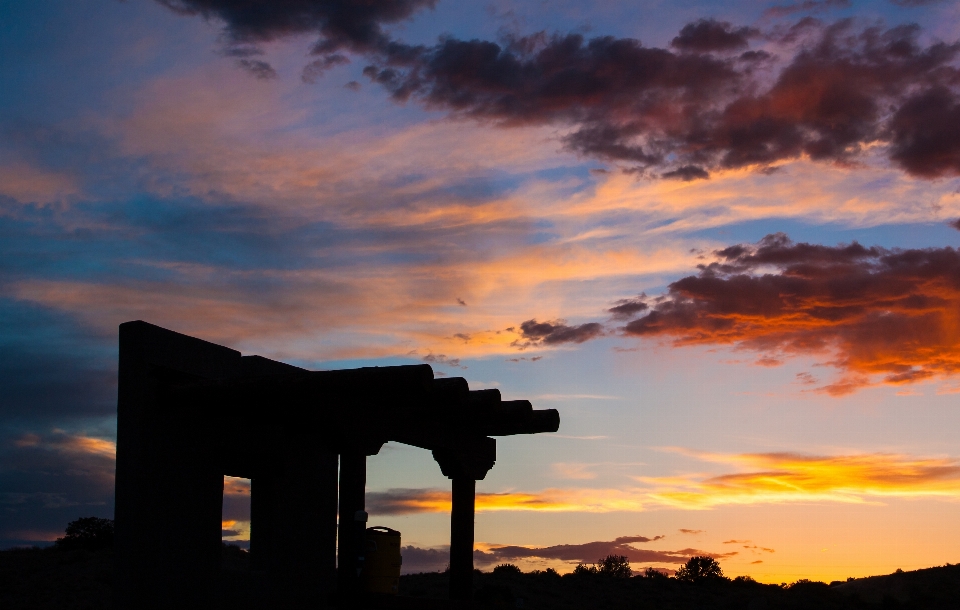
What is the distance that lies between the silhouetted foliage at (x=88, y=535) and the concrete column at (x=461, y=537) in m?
28.2

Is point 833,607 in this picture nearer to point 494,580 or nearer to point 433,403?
point 494,580

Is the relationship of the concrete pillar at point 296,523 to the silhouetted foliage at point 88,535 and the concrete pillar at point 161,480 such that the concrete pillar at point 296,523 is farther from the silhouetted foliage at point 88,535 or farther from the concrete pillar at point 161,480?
the silhouetted foliage at point 88,535

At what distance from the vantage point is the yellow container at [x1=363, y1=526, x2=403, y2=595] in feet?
37.8

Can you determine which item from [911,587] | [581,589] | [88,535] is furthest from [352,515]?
[88,535]

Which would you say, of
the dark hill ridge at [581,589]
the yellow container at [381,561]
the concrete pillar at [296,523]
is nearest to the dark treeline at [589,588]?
the dark hill ridge at [581,589]

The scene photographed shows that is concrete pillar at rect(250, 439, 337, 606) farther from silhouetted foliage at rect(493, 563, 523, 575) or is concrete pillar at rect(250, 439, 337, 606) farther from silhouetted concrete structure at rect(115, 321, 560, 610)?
silhouetted foliage at rect(493, 563, 523, 575)

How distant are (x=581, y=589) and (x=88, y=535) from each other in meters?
22.0

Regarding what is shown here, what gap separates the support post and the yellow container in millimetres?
356

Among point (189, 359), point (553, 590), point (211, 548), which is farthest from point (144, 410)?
point (553, 590)

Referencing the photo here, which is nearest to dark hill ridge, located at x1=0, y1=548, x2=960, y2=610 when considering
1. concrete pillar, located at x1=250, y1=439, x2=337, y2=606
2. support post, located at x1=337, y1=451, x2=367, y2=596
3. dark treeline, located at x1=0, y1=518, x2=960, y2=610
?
dark treeline, located at x1=0, y1=518, x2=960, y2=610

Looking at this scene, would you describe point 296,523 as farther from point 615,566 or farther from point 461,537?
point 615,566

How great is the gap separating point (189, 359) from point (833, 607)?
86.2 ft

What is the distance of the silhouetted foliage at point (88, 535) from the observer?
3866cm

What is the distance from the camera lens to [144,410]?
36.7 feet
